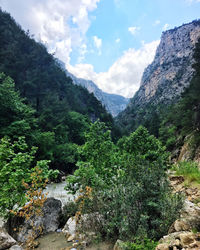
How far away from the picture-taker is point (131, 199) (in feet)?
13.1

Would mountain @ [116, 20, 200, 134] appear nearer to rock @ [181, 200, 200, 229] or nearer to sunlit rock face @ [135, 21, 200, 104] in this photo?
sunlit rock face @ [135, 21, 200, 104]

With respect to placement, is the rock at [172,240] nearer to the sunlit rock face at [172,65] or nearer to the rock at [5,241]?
the rock at [5,241]

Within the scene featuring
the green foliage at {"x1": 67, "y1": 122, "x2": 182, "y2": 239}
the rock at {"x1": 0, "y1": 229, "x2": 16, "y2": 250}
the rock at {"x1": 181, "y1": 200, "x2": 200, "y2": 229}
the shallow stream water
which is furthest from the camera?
the rock at {"x1": 0, "y1": 229, "x2": 16, "y2": 250}

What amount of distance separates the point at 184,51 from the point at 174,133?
84.3 meters

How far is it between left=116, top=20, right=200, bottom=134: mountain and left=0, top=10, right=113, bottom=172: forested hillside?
32211 millimetres

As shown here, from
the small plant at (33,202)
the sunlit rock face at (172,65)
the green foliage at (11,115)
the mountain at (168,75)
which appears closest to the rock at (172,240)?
the small plant at (33,202)

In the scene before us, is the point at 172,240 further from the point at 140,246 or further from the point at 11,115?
the point at 11,115

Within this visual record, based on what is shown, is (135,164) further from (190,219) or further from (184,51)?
(184,51)

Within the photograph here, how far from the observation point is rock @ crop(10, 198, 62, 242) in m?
5.45

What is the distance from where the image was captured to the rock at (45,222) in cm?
545

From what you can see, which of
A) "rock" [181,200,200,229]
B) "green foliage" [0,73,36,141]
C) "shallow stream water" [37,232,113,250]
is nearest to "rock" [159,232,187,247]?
"rock" [181,200,200,229]

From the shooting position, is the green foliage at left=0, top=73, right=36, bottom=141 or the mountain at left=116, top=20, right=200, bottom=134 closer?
the green foliage at left=0, top=73, right=36, bottom=141

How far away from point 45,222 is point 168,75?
102 m

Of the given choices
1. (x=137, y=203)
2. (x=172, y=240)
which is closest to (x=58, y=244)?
(x=137, y=203)
